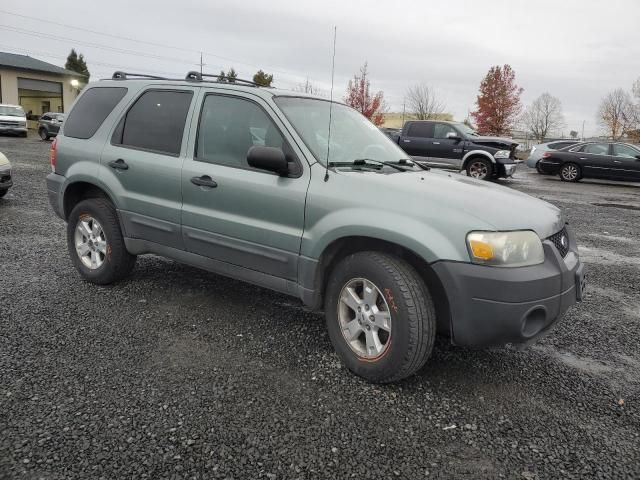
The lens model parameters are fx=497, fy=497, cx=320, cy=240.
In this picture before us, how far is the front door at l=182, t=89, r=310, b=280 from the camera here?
3348mm

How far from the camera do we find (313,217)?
3.21 m

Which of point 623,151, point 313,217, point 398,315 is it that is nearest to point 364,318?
point 398,315

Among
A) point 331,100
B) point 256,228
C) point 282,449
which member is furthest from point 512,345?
point 331,100

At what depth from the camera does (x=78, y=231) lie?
15.4 feet

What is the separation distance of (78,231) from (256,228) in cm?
219

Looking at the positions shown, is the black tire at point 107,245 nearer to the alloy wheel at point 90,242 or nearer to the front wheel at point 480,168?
the alloy wheel at point 90,242

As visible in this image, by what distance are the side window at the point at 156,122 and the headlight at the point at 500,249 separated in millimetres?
2455

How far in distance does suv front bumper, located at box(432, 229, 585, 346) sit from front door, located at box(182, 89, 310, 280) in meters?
1.09

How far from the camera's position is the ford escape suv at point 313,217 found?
2770 millimetres

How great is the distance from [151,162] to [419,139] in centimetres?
1315

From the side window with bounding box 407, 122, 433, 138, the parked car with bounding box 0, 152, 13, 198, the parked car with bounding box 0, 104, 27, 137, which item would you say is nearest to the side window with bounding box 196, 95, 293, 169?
the parked car with bounding box 0, 152, 13, 198

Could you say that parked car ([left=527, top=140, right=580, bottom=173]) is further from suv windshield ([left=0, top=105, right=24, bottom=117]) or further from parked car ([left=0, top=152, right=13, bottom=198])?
suv windshield ([left=0, top=105, right=24, bottom=117])

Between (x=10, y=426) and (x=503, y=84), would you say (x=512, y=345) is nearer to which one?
(x=10, y=426)

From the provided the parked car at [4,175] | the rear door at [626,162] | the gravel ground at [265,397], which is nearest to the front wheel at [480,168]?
the rear door at [626,162]
